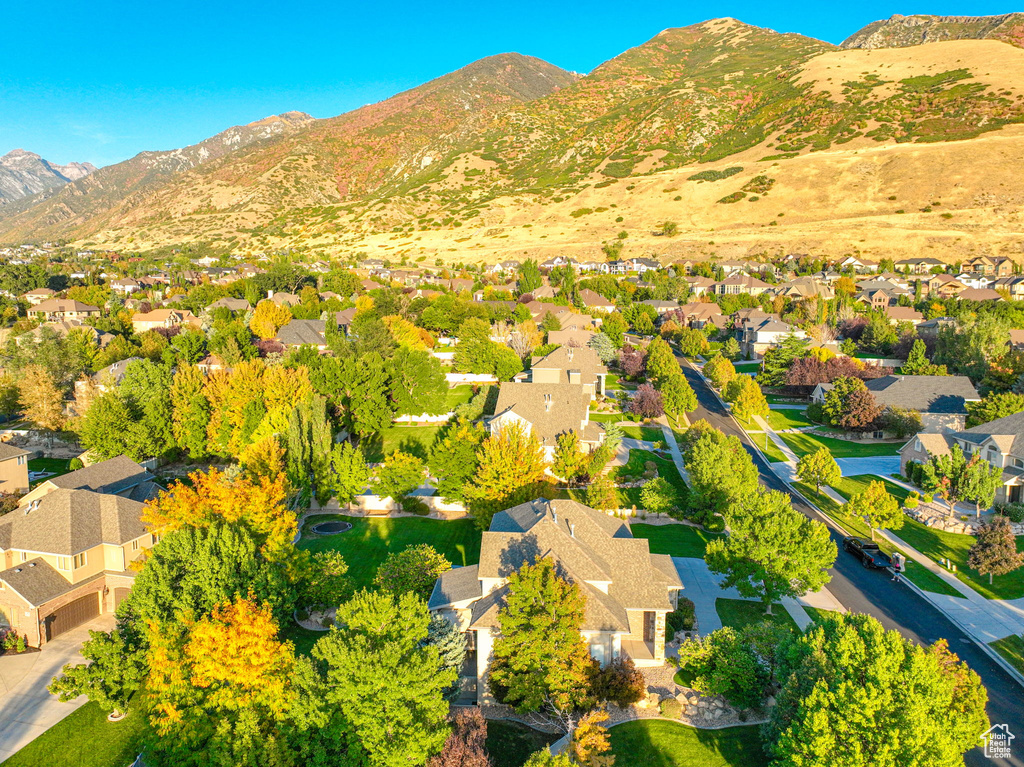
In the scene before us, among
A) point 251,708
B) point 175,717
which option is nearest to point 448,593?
point 251,708

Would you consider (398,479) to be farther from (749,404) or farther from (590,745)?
(749,404)

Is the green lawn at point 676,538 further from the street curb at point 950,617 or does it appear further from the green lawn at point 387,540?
the green lawn at point 387,540

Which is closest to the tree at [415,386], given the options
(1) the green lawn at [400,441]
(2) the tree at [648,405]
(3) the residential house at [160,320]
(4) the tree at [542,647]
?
(1) the green lawn at [400,441]

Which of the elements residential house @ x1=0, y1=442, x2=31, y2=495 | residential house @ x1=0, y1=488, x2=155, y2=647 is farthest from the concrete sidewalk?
residential house @ x1=0, y1=442, x2=31, y2=495

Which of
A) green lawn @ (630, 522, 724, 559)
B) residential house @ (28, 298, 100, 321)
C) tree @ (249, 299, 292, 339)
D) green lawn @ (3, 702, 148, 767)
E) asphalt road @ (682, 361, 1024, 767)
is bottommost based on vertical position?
green lawn @ (3, 702, 148, 767)

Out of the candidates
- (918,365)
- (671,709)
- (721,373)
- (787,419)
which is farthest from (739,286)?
(671,709)

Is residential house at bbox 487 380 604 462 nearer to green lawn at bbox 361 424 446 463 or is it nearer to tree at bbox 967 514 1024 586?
green lawn at bbox 361 424 446 463
